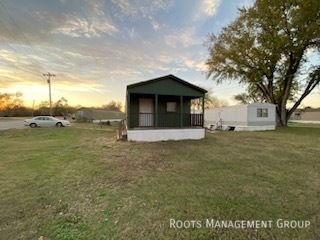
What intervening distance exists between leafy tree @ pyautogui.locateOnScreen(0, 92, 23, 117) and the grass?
64709mm

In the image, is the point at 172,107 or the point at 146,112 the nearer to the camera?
the point at 146,112

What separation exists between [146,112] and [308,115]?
4841cm

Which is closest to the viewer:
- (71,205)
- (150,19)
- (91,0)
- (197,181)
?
(71,205)

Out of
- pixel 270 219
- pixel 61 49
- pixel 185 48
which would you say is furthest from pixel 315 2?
pixel 61 49

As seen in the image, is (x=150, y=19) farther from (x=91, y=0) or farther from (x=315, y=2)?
(x=315, y=2)

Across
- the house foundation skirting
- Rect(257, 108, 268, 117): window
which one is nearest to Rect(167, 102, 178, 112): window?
the house foundation skirting

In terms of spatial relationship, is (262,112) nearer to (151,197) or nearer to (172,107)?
(172,107)

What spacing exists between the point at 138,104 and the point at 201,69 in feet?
46.5

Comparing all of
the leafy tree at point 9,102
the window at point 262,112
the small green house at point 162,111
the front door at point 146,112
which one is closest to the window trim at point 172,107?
the small green house at point 162,111

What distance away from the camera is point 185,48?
1706cm

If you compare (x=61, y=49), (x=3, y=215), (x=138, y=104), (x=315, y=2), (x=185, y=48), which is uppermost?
(x=315, y=2)

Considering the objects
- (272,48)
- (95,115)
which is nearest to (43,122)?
Result: (95,115)

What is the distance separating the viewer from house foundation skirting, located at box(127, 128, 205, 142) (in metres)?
10.0

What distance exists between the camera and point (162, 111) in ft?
41.4
